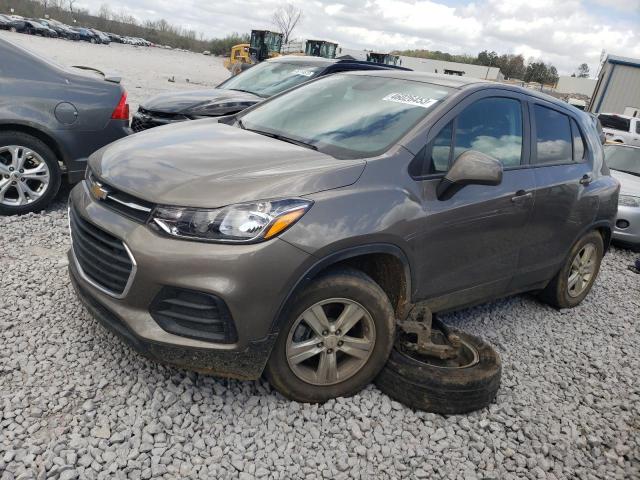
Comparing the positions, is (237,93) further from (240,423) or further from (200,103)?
(240,423)

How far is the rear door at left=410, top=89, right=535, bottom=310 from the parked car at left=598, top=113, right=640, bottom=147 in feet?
48.6

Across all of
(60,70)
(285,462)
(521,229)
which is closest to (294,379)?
(285,462)

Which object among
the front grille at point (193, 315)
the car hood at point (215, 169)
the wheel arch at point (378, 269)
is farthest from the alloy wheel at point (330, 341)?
the car hood at point (215, 169)

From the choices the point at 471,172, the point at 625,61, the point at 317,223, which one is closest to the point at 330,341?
the point at 317,223

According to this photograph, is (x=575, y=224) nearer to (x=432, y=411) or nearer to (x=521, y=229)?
(x=521, y=229)

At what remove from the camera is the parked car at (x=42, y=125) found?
4.85 m

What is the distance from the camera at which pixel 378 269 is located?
124 inches

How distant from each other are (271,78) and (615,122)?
14.7m

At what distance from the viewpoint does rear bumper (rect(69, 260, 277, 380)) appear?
252cm

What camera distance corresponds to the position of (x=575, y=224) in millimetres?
4324

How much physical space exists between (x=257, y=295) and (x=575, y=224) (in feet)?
9.81

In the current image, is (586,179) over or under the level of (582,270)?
over

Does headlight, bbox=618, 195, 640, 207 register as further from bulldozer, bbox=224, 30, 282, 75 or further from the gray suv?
bulldozer, bbox=224, 30, 282, 75

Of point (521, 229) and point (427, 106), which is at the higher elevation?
point (427, 106)
